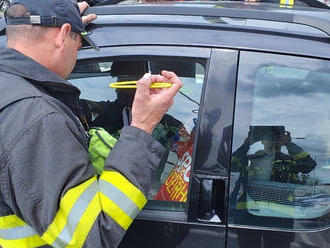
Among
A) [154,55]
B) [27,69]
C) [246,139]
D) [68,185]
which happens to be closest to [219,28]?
[154,55]

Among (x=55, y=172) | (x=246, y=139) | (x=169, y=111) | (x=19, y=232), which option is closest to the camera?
Answer: (x=55, y=172)

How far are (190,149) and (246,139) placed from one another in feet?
0.66

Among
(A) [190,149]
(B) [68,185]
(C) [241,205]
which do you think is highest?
(B) [68,185]

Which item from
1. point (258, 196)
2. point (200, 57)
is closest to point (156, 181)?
point (258, 196)

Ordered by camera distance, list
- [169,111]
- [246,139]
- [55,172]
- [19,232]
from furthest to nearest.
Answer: [169,111]
[246,139]
[19,232]
[55,172]

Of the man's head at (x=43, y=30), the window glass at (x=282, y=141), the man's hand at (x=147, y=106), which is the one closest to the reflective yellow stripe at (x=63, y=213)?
the man's hand at (x=147, y=106)

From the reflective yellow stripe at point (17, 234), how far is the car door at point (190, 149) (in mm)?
372

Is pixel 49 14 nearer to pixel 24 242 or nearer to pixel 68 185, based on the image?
pixel 68 185

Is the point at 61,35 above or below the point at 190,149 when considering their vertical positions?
above

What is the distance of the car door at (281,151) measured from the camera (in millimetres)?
1358

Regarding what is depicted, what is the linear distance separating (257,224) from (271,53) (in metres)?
0.56

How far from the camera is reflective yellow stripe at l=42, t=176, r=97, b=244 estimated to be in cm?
101

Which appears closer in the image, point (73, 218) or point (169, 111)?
point (73, 218)

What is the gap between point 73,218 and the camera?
3.34ft
